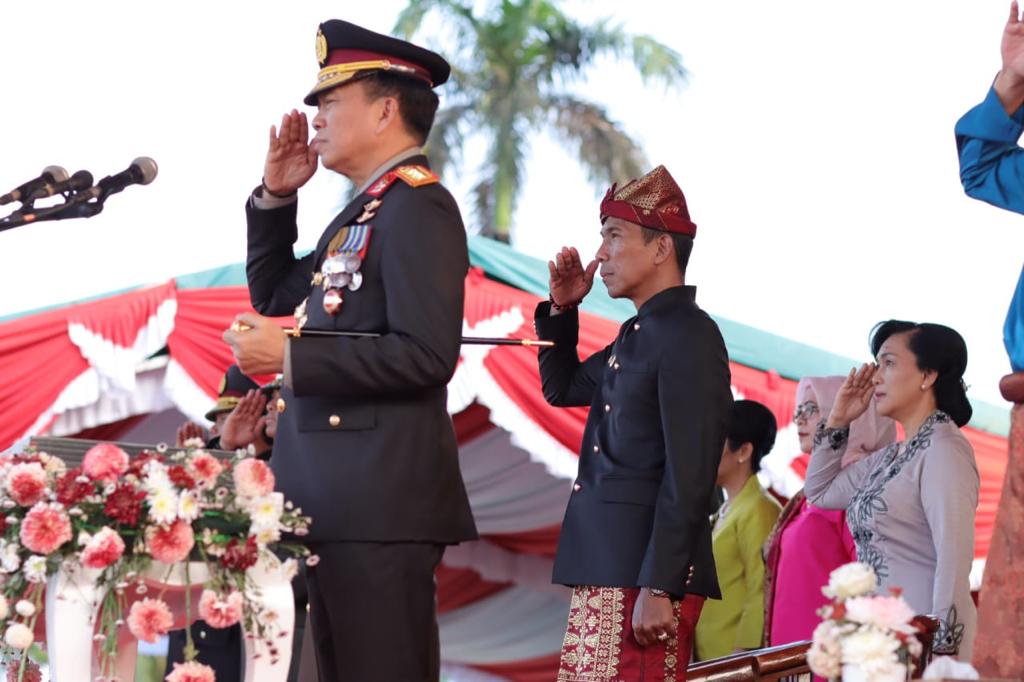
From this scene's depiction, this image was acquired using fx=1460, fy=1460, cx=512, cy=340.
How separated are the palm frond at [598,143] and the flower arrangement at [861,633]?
1730cm

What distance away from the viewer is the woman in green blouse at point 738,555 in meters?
5.03

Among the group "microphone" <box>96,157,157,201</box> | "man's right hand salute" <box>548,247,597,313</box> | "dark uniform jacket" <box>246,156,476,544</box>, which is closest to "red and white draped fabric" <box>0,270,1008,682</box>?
"man's right hand salute" <box>548,247,597,313</box>

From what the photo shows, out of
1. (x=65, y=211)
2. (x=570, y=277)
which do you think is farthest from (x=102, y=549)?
(x=570, y=277)

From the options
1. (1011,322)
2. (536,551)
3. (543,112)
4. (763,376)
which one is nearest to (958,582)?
(1011,322)

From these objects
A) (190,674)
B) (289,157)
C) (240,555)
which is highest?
(289,157)

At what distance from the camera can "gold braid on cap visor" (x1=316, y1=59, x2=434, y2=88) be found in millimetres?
3096

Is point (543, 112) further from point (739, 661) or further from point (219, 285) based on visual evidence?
point (739, 661)

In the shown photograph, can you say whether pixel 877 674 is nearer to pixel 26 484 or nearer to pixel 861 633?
pixel 861 633

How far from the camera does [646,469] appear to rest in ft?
10.9

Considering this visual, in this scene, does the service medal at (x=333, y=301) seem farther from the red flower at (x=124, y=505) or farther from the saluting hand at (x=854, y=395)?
the saluting hand at (x=854, y=395)

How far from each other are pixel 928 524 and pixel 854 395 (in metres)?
0.74

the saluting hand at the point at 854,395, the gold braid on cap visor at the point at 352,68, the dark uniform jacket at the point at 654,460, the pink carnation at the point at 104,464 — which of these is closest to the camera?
the pink carnation at the point at 104,464

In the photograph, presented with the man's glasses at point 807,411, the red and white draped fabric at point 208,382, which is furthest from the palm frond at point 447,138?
the man's glasses at point 807,411

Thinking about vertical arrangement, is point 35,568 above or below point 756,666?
below
